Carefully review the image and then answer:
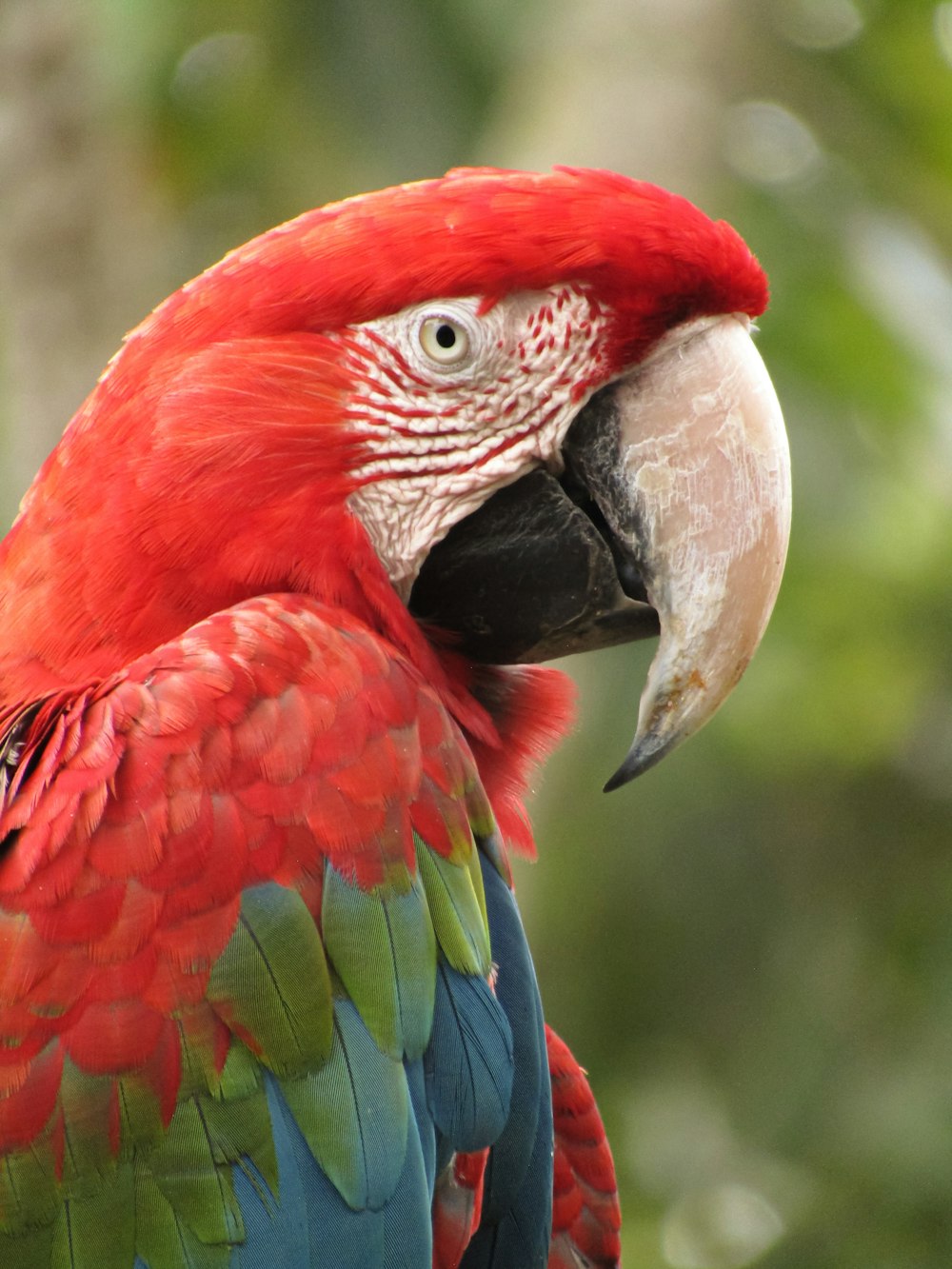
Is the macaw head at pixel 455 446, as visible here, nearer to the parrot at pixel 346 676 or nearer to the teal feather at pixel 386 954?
the parrot at pixel 346 676

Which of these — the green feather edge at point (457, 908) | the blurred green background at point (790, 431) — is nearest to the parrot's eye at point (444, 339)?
the green feather edge at point (457, 908)

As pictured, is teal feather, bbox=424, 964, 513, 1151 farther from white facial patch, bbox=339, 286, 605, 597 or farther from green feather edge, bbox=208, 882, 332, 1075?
white facial patch, bbox=339, 286, 605, 597

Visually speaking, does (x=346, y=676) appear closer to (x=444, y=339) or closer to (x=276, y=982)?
(x=276, y=982)

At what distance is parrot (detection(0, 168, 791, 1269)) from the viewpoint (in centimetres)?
140

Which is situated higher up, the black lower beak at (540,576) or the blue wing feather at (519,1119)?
the black lower beak at (540,576)

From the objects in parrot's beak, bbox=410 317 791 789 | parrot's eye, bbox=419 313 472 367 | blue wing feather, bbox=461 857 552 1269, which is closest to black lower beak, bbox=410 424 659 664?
parrot's beak, bbox=410 317 791 789

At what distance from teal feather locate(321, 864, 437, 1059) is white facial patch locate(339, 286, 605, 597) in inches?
15.9

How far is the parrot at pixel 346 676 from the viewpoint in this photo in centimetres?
140

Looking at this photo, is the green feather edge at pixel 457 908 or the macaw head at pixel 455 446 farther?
the macaw head at pixel 455 446

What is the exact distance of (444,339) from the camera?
Answer: 5.55 feet

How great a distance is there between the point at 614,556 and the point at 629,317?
26 cm

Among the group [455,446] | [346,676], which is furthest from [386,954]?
[455,446]

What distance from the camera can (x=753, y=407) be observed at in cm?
168

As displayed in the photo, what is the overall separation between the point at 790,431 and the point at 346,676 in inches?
126
